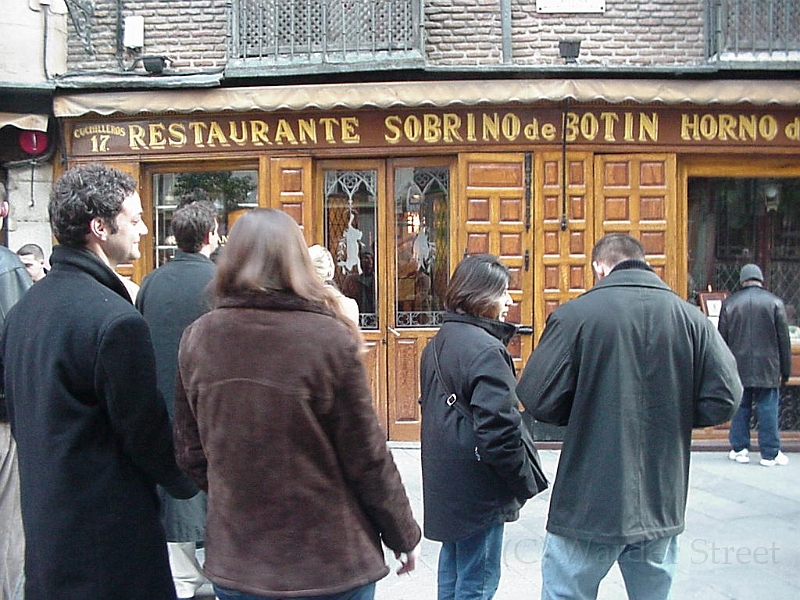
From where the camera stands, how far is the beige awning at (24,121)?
340 inches

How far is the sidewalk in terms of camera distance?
16.4ft

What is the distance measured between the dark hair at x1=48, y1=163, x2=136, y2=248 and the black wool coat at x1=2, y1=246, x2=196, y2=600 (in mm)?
188

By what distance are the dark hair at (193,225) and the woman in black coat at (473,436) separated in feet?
4.53

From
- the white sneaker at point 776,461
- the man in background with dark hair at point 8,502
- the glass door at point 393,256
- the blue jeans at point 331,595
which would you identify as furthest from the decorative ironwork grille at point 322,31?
the blue jeans at point 331,595

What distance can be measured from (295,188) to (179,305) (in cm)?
493

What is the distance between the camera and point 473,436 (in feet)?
11.7

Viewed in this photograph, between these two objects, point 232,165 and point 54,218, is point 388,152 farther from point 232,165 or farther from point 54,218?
point 54,218

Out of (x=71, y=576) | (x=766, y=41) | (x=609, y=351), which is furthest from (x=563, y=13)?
(x=71, y=576)

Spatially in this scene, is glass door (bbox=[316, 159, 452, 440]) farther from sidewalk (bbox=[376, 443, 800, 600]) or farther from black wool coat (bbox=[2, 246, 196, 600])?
black wool coat (bbox=[2, 246, 196, 600])

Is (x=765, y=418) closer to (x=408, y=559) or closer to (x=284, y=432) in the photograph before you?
(x=408, y=559)

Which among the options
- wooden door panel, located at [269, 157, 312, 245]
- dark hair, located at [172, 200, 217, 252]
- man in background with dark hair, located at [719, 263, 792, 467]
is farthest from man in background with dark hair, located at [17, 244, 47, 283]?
man in background with dark hair, located at [719, 263, 792, 467]

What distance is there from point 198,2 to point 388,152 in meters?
2.87

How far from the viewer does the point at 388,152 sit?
887 centimetres

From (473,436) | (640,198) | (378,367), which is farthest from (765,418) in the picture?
(473,436)
